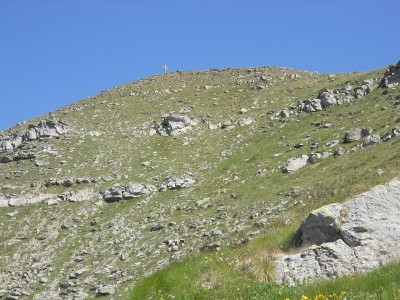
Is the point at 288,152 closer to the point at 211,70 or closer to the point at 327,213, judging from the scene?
the point at 327,213

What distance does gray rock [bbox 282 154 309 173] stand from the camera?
3497 centimetres

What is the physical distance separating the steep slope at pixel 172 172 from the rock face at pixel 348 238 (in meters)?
4.34

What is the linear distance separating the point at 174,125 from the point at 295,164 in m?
19.7

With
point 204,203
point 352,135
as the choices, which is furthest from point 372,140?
point 204,203

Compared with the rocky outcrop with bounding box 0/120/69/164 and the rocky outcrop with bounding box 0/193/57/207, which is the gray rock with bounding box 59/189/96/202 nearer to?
the rocky outcrop with bounding box 0/193/57/207

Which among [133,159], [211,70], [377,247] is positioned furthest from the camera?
[211,70]

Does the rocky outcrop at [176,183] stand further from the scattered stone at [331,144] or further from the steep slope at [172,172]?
the scattered stone at [331,144]

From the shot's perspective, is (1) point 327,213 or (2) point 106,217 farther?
(2) point 106,217

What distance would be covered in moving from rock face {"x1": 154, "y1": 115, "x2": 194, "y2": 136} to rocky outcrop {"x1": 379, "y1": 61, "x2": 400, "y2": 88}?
69.1 feet

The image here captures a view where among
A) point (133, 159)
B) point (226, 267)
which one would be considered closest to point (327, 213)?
point (226, 267)

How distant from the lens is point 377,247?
13.1m

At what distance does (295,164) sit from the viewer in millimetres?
35438

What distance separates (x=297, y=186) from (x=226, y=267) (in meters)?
17.7

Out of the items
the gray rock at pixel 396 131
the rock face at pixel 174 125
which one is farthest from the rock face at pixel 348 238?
the rock face at pixel 174 125
